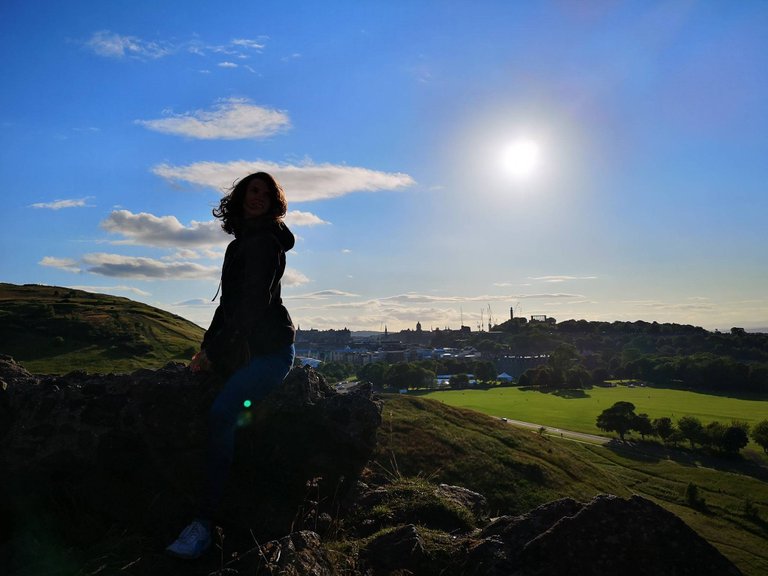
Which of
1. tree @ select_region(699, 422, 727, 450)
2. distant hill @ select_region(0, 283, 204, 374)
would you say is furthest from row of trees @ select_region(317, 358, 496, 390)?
tree @ select_region(699, 422, 727, 450)

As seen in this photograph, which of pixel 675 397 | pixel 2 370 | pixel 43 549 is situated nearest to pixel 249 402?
pixel 43 549

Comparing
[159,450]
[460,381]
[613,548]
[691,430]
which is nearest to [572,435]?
[691,430]

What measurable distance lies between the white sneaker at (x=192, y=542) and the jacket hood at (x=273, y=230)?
10.3 feet

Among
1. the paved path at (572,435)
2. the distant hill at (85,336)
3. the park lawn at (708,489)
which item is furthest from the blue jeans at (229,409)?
the paved path at (572,435)

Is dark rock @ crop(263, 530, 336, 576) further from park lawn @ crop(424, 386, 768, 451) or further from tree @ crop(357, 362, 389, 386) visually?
tree @ crop(357, 362, 389, 386)

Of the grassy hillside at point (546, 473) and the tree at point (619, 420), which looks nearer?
the grassy hillside at point (546, 473)

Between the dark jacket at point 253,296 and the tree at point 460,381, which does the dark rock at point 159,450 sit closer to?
the dark jacket at point 253,296

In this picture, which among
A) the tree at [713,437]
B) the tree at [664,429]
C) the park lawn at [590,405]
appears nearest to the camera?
the tree at [713,437]

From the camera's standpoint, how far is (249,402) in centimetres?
555

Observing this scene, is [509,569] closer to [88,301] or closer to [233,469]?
[233,469]

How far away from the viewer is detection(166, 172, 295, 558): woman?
17.1ft

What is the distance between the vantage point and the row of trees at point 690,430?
216ft

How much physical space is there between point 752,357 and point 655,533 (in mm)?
248221

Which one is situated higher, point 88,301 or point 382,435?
point 88,301
